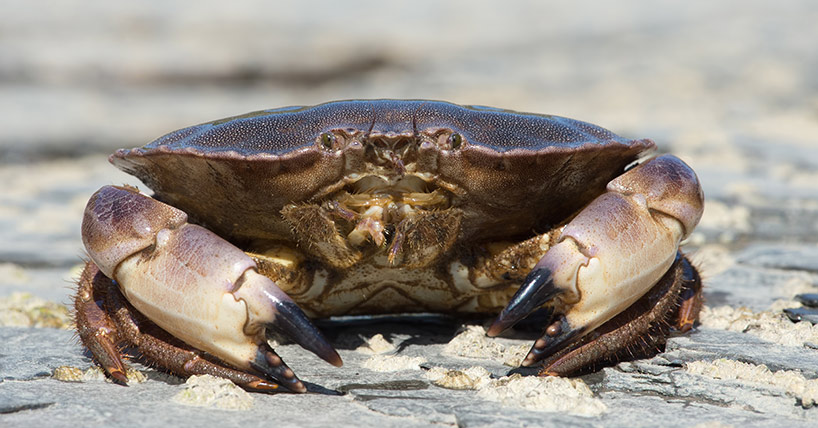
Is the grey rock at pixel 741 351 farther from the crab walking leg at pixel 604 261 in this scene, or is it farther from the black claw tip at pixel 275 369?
the black claw tip at pixel 275 369

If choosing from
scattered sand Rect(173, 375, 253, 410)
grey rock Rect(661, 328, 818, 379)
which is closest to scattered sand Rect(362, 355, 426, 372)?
scattered sand Rect(173, 375, 253, 410)

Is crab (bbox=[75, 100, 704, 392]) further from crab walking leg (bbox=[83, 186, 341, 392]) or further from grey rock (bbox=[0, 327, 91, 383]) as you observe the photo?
grey rock (bbox=[0, 327, 91, 383])

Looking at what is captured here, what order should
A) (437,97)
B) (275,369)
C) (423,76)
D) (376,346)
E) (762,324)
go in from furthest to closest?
(423,76) → (437,97) → (762,324) → (376,346) → (275,369)

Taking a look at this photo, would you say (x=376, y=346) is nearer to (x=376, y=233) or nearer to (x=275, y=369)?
(x=376, y=233)

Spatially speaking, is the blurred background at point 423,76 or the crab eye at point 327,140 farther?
the blurred background at point 423,76

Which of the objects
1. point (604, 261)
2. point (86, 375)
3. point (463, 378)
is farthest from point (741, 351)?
point (86, 375)

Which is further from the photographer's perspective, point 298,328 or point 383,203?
point 383,203

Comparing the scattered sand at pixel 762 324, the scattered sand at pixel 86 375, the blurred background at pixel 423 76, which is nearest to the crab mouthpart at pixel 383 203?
the scattered sand at pixel 86 375
